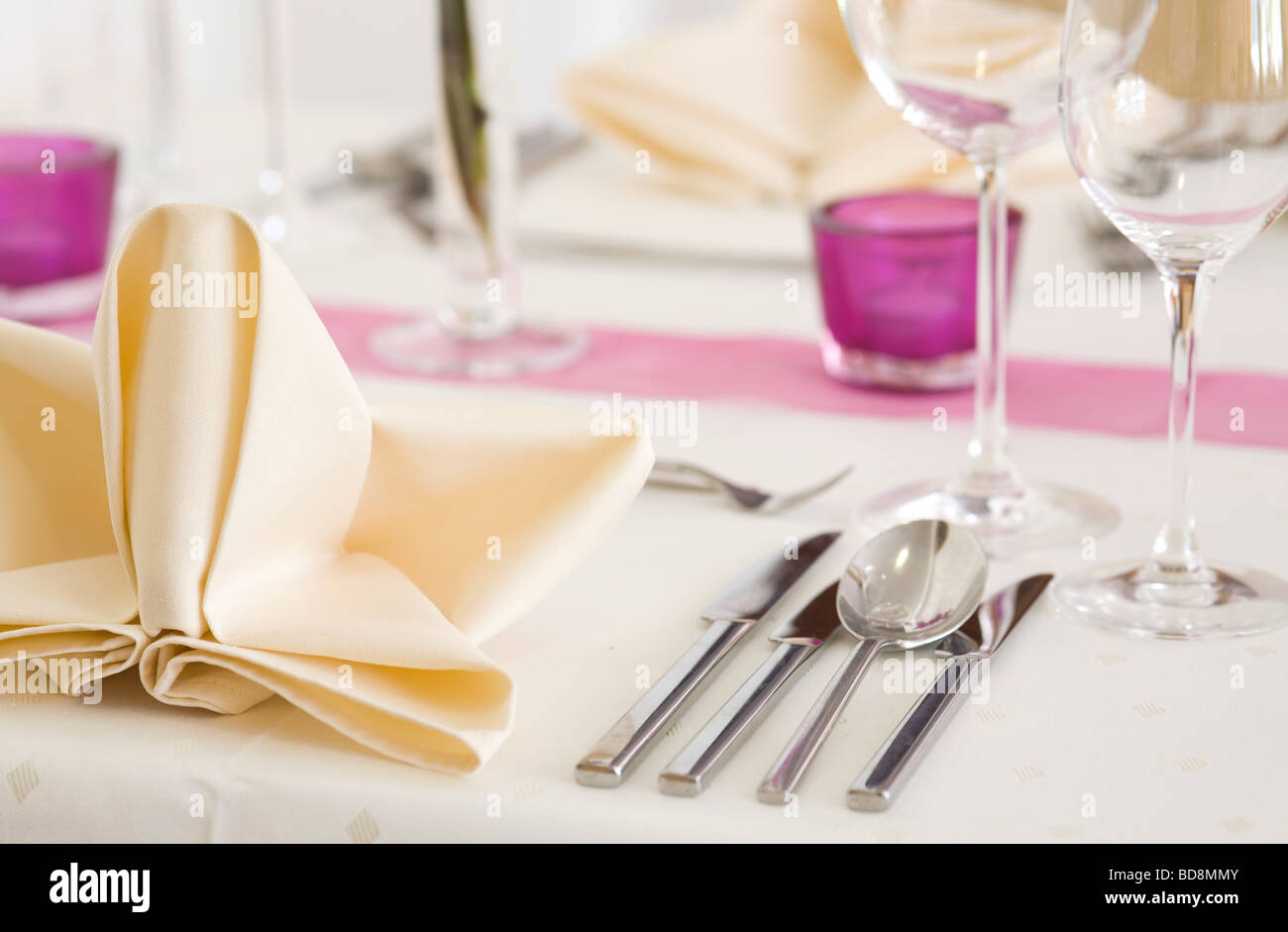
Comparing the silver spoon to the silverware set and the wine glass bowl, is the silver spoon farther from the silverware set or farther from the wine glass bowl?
the wine glass bowl

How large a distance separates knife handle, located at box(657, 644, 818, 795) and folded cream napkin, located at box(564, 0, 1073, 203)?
0.85 metres

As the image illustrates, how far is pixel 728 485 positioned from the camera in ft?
2.53

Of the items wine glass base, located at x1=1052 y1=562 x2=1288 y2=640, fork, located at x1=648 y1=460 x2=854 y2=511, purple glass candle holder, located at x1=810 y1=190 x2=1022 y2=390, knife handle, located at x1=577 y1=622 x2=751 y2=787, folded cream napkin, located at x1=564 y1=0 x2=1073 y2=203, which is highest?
folded cream napkin, located at x1=564 y1=0 x2=1073 y2=203

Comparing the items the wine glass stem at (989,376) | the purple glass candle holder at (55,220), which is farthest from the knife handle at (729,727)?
the purple glass candle holder at (55,220)

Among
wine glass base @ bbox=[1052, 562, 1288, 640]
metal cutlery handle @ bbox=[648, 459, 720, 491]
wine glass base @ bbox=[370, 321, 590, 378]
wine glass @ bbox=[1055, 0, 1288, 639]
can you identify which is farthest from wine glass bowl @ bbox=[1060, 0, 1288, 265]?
wine glass base @ bbox=[370, 321, 590, 378]

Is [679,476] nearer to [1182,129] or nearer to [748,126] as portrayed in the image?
[1182,129]

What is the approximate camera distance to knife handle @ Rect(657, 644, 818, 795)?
19.1 inches

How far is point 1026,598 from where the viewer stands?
64 centimetres

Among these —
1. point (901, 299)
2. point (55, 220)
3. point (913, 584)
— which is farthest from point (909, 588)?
point (55, 220)

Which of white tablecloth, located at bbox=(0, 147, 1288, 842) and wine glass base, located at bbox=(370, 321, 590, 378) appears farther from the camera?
wine glass base, located at bbox=(370, 321, 590, 378)

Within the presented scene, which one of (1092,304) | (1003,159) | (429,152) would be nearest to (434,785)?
(1003,159)

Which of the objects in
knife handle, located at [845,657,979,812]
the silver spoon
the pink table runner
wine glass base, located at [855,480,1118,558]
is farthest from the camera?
the pink table runner
